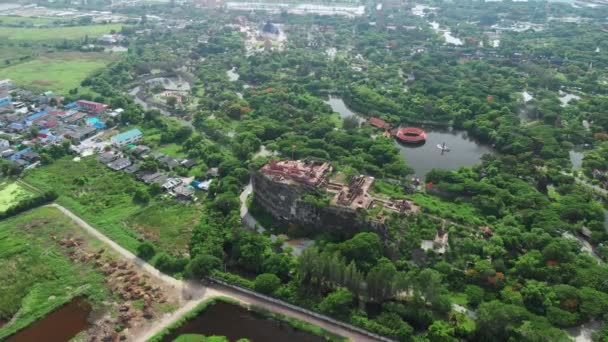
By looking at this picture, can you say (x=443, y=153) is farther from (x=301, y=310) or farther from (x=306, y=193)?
(x=301, y=310)

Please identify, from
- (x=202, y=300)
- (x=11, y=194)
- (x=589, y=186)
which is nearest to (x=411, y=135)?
(x=589, y=186)

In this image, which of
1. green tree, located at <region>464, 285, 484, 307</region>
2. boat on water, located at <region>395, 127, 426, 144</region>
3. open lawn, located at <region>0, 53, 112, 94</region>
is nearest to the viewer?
green tree, located at <region>464, 285, 484, 307</region>

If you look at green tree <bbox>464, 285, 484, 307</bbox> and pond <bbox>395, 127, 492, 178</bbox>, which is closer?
green tree <bbox>464, 285, 484, 307</bbox>

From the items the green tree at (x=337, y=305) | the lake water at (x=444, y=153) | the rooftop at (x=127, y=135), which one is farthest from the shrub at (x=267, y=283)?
the rooftop at (x=127, y=135)

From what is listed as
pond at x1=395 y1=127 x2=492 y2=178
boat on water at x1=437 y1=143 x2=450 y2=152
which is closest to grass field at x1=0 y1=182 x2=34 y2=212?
pond at x1=395 y1=127 x2=492 y2=178

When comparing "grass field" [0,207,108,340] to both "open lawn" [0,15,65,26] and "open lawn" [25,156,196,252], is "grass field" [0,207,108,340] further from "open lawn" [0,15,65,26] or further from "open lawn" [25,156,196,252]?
"open lawn" [0,15,65,26]

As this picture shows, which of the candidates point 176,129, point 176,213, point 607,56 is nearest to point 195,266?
point 176,213

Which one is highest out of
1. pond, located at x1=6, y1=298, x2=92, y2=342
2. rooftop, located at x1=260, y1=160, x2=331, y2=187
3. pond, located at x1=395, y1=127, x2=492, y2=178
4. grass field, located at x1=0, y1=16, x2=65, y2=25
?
grass field, located at x1=0, y1=16, x2=65, y2=25
